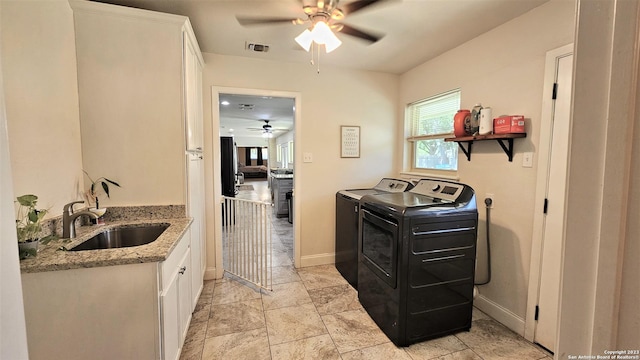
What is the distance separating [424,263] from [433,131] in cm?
177

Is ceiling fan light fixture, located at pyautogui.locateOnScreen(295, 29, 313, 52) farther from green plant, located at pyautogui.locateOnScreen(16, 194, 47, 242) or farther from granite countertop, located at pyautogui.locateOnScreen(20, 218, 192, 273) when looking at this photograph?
green plant, located at pyautogui.locateOnScreen(16, 194, 47, 242)

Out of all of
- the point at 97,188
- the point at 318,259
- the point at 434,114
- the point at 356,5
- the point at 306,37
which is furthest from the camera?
the point at 318,259

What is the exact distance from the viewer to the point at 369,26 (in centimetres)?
223

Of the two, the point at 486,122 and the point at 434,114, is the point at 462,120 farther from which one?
the point at 434,114

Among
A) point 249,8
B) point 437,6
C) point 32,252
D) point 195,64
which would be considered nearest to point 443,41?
point 437,6

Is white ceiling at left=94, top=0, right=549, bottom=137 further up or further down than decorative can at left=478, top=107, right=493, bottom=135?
further up

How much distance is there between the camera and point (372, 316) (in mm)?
2268

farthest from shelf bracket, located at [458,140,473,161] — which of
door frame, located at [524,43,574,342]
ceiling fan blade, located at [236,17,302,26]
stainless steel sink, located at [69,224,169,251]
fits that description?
stainless steel sink, located at [69,224,169,251]

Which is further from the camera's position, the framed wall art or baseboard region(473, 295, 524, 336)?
the framed wall art

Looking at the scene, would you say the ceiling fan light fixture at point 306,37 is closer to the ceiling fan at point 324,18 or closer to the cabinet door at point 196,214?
the ceiling fan at point 324,18

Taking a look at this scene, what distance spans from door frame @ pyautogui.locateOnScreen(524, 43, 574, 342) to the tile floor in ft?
0.95

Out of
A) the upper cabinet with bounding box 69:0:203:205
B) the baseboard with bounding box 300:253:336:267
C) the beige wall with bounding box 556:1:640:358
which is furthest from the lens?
the baseboard with bounding box 300:253:336:267

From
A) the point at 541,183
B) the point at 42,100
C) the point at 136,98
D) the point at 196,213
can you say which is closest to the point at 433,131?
the point at 541,183

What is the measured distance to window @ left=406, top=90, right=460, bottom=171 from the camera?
2.85 metres
